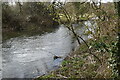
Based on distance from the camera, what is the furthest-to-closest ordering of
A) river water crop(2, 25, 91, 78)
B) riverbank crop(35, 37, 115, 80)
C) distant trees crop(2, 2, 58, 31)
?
distant trees crop(2, 2, 58, 31) → river water crop(2, 25, 91, 78) → riverbank crop(35, 37, 115, 80)

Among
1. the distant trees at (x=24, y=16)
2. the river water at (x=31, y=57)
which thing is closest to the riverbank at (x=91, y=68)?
the river water at (x=31, y=57)

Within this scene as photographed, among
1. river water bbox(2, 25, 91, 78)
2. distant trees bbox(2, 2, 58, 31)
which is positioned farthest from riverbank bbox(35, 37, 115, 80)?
distant trees bbox(2, 2, 58, 31)

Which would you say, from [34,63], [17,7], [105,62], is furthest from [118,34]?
[17,7]

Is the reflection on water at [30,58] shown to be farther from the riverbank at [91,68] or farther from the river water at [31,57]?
the riverbank at [91,68]

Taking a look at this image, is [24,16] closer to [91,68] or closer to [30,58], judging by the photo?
[30,58]

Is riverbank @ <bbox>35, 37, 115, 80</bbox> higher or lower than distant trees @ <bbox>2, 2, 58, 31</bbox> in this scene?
lower

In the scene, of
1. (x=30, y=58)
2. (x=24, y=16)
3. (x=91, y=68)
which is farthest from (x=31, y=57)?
(x=24, y=16)

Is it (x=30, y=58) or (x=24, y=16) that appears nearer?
(x=30, y=58)

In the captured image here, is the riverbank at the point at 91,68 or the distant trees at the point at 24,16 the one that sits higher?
the distant trees at the point at 24,16

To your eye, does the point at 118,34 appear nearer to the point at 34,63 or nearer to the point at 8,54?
the point at 34,63

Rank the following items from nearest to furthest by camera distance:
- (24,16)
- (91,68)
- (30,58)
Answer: (91,68) < (30,58) < (24,16)

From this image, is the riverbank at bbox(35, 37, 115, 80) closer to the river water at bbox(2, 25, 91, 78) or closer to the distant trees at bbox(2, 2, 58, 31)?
the river water at bbox(2, 25, 91, 78)

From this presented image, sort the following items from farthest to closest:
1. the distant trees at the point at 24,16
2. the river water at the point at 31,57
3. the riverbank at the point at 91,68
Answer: the distant trees at the point at 24,16
the river water at the point at 31,57
the riverbank at the point at 91,68

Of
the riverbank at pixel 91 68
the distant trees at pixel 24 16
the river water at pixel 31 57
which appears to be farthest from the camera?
the distant trees at pixel 24 16
